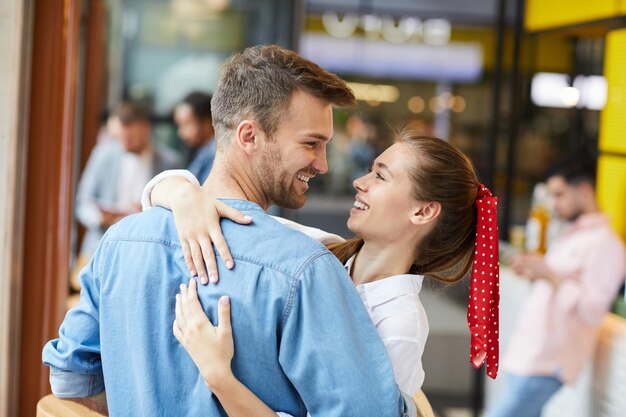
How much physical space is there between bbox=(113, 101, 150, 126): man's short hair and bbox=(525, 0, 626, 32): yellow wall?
8.15ft

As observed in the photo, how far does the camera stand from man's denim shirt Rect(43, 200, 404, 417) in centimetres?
129

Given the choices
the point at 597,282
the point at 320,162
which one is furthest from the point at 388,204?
the point at 597,282

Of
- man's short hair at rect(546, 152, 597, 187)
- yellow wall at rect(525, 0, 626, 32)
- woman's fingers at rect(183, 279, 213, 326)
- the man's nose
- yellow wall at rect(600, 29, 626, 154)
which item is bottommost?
woman's fingers at rect(183, 279, 213, 326)

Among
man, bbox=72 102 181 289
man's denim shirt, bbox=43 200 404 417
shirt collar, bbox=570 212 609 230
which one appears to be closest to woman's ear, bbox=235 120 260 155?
man's denim shirt, bbox=43 200 404 417

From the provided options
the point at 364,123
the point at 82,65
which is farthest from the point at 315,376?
the point at 364,123

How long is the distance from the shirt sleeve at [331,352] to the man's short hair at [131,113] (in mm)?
4050

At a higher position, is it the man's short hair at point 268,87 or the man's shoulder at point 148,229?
the man's short hair at point 268,87

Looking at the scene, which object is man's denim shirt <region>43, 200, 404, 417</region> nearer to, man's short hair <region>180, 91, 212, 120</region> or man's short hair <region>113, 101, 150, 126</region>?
man's short hair <region>180, 91, 212, 120</region>

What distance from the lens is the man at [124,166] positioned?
204 inches

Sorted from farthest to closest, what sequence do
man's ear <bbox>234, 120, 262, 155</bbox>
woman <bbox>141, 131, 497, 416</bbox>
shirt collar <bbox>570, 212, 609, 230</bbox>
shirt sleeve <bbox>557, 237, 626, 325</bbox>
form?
shirt collar <bbox>570, 212, 609, 230</bbox>, shirt sleeve <bbox>557, 237, 626, 325</bbox>, woman <bbox>141, 131, 497, 416</bbox>, man's ear <bbox>234, 120, 262, 155</bbox>

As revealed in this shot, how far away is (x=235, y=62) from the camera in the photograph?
61.2 inches

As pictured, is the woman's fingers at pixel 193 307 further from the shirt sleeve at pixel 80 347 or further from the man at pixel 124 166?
the man at pixel 124 166

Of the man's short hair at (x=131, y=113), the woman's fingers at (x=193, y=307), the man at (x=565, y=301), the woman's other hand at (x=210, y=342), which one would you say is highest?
the man's short hair at (x=131, y=113)

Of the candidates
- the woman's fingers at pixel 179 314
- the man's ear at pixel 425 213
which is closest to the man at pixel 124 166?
the man's ear at pixel 425 213
